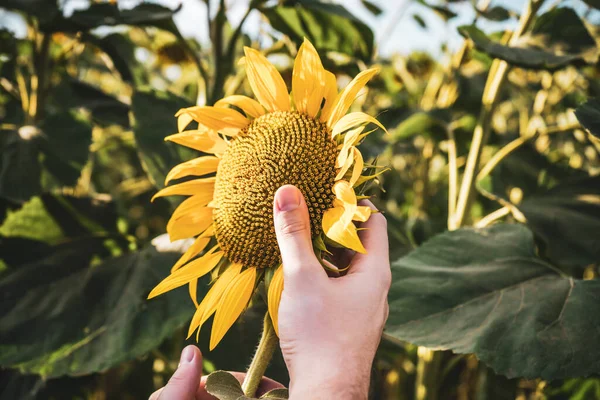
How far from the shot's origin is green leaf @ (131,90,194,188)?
1029 millimetres

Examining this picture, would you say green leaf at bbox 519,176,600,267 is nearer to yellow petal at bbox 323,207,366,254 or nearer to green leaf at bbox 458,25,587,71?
green leaf at bbox 458,25,587,71

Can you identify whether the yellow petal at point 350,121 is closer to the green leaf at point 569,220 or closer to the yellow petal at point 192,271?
the yellow petal at point 192,271

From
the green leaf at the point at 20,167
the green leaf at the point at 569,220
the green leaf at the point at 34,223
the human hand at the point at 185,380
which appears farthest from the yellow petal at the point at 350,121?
the green leaf at the point at 34,223

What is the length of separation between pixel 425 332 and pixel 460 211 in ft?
1.34

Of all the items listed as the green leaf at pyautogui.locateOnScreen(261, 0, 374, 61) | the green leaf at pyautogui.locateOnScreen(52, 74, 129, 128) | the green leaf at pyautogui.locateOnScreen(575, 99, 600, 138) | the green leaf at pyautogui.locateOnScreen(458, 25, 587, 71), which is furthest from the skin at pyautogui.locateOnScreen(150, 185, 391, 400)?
the green leaf at pyautogui.locateOnScreen(52, 74, 129, 128)

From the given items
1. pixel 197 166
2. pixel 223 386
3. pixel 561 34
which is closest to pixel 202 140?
pixel 197 166

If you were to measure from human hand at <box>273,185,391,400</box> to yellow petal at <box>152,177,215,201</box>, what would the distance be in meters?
0.22

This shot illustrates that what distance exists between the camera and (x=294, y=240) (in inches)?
21.8

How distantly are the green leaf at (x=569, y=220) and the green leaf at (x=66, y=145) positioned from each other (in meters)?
0.97

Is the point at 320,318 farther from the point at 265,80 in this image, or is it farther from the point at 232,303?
the point at 265,80

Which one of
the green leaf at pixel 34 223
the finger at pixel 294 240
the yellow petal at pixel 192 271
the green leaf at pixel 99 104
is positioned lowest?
the green leaf at pixel 34 223

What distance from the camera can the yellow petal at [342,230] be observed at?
553 millimetres

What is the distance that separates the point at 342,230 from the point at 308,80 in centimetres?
21

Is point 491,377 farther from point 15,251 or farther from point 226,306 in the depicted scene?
point 15,251
